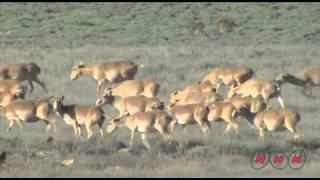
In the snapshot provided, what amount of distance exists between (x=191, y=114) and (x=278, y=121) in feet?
5.29

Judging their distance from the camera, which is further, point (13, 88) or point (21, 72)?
point (21, 72)

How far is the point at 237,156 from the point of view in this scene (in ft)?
48.2

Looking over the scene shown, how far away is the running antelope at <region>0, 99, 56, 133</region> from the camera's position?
17047mm

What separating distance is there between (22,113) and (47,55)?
551 inches

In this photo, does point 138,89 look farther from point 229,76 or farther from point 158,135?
point 158,135

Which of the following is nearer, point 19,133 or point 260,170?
point 260,170

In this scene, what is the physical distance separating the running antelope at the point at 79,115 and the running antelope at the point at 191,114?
134 centimetres

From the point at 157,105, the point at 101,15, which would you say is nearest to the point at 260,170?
the point at 157,105

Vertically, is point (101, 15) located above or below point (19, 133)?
above

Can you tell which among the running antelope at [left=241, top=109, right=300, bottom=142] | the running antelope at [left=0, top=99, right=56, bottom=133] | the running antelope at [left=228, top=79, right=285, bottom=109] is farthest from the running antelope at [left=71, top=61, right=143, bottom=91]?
the running antelope at [left=241, top=109, right=300, bottom=142]

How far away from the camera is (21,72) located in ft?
77.8

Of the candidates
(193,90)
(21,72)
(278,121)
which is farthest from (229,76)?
(278,121)

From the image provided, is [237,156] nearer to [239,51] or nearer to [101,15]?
[239,51]

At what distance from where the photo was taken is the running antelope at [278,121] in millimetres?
16547
